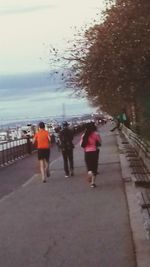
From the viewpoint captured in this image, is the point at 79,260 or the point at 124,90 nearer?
the point at 79,260

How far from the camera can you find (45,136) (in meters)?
21.6

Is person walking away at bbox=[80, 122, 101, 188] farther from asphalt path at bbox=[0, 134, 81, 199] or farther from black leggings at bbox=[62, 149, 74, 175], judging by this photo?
black leggings at bbox=[62, 149, 74, 175]

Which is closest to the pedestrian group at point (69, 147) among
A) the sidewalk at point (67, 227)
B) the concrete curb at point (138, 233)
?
the sidewalk at point (67, 227)

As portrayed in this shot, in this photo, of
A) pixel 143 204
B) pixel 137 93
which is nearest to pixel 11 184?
pixel 137 93

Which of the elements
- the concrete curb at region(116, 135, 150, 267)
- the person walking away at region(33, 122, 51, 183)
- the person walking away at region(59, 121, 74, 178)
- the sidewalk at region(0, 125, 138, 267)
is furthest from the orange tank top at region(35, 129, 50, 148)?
the concrete curb at region(116, 135, 150, 267)

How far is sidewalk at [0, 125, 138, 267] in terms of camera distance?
9.05 meters

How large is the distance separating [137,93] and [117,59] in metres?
1.40

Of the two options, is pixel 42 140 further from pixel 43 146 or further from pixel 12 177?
pixel 12 177

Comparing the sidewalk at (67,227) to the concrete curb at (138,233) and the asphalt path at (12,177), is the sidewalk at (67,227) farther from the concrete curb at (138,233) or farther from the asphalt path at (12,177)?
the asphalt path at (12,177)

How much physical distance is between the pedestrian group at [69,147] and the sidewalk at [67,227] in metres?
0.63

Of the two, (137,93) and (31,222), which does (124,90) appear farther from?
(31,222)

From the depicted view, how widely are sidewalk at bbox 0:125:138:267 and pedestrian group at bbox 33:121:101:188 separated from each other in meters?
0.63

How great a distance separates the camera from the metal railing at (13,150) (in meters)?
34.2

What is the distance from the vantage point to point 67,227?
11680mm
